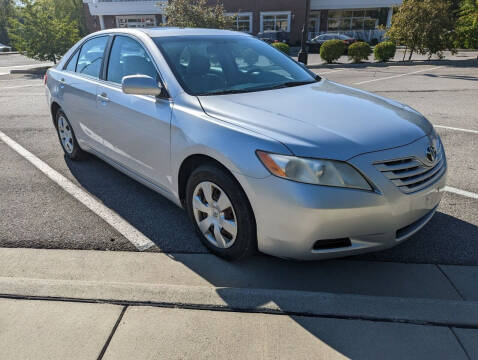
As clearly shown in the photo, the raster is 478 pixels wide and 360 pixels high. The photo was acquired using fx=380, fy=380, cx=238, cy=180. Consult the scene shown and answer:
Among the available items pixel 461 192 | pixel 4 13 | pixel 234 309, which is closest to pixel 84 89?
pixel 234 309

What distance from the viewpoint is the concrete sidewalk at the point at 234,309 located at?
211cm

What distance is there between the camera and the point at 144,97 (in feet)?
10.6

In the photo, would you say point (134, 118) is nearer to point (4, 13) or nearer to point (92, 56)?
point (92, 56)

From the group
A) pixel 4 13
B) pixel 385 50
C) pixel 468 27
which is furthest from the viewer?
pixel 4 13

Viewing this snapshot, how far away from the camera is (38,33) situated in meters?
19.3

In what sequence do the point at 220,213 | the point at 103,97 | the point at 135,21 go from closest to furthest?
the point at 220,213
the point at 103,97
the point at 135,21

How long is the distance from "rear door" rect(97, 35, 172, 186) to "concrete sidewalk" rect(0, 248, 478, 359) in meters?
0.87

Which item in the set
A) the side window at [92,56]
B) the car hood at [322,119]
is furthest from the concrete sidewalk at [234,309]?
the side window at [92,56]

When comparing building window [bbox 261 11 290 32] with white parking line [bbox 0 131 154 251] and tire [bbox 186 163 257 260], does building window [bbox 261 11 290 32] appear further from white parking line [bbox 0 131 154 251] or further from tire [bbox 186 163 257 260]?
tire [bbox 186 163 257 260]

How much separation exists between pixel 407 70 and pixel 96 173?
550 inches

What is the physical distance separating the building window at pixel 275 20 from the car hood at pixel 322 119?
38.0m

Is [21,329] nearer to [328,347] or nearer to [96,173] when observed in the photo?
[328,347]

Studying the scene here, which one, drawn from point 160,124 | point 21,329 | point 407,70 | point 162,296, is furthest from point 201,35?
point 407,70

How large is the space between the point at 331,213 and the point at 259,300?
2.41 feet
